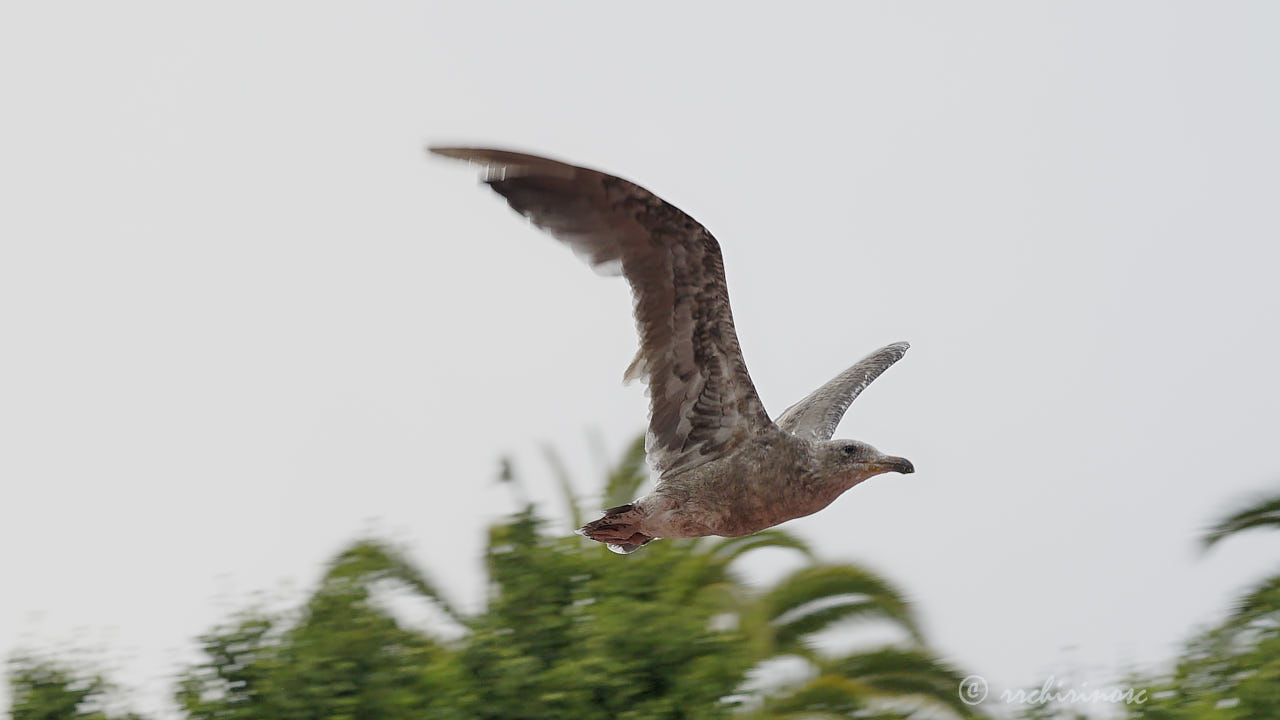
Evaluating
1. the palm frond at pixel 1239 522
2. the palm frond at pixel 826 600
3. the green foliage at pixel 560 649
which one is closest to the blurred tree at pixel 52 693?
the green foliage at pixel 560 649

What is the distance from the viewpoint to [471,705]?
39.7 ft

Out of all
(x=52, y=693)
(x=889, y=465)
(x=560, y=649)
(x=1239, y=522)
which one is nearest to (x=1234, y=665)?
(x=1239, y=522)

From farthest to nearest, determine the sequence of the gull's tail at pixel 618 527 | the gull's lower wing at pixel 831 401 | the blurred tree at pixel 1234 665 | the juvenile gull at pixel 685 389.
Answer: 1. the blurred tree at pixel 1234 665
2. the gull's lower wing at pixel 831 401
3. the gull's tail at pixel 618 527
4. the juvenile gull at pixel 685 389

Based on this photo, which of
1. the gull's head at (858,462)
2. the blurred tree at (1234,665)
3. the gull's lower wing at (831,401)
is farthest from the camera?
the blurred tree at (1234,665)

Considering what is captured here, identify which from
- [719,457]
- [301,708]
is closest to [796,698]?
[301,708]

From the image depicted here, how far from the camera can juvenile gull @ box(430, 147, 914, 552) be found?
7062 mm

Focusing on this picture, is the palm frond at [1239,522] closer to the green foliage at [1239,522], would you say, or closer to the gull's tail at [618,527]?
the green foliage at [1239,522]

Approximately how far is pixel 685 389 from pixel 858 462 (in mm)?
913

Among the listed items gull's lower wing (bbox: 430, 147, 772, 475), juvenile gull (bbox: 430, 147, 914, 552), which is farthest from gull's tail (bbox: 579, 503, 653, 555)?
gull's lower wing (bbox: 430, 147, 772, 475)

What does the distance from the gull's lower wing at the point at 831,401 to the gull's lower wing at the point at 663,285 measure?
34.4 inches

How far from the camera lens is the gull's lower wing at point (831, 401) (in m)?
8.47

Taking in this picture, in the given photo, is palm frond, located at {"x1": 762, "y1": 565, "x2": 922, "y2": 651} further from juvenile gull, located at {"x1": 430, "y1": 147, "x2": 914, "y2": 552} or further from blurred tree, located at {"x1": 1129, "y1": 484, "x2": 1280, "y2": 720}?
juvenile gull, located at {"x1": 430, "y1": 147, "x2": 914, "y2": 552}

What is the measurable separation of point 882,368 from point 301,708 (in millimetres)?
5452

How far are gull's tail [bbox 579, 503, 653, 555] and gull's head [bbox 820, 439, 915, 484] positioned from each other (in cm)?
94
